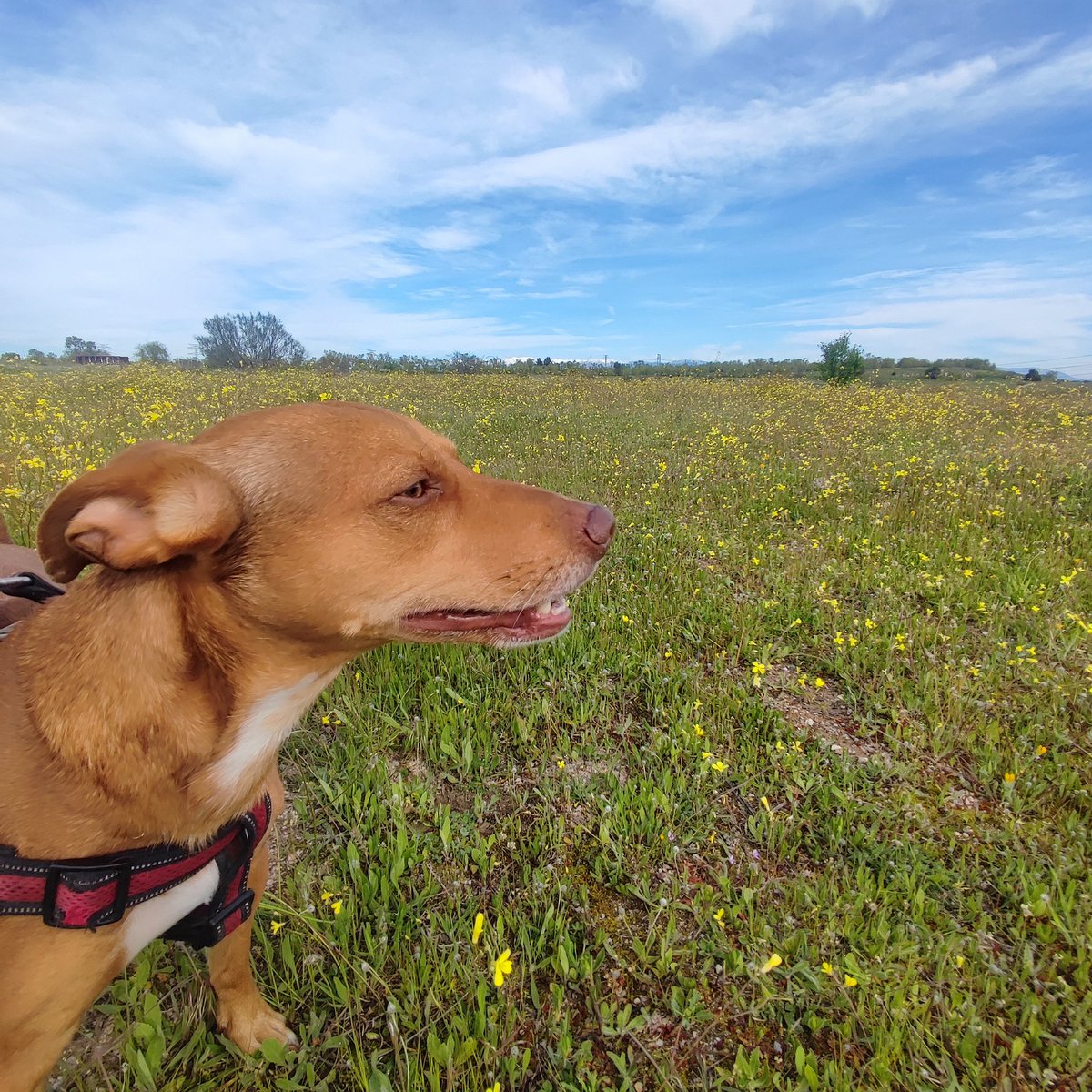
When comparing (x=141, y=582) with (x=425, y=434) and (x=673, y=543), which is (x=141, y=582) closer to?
(x=425, y=434)

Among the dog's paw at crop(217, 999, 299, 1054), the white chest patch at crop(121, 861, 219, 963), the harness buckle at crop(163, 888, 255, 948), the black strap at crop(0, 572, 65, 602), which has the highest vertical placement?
the black strap at crop(0, 572, 65, 602)

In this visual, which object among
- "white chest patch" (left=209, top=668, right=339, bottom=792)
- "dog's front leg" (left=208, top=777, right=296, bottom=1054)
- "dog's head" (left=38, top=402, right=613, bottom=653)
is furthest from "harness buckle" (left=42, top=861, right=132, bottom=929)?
"dog's head" (left=38, top=402, right=613, bottom=653)

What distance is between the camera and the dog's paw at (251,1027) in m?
1.98

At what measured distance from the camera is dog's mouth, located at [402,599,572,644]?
1.83 meters

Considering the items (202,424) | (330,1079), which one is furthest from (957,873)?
(202,424)

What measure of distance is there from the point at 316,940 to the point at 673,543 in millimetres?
4287

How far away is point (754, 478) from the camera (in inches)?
314

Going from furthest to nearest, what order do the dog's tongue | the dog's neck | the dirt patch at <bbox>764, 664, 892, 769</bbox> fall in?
the dirt patch at <bbox>764, 664, 892, 769</bbox> < the dog's tongue < the dog's neck

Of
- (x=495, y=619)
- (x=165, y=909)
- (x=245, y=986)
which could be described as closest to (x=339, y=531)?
(x=495, y=619)

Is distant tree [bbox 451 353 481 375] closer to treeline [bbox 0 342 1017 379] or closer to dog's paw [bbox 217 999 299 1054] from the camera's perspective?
treeline [bbox 0 342 1017 379]

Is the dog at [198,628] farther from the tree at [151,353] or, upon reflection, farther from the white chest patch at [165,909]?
the tree at [151,353]

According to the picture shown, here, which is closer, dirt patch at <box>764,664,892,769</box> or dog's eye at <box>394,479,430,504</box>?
dog's eye at <box>394,479,430,504</box>

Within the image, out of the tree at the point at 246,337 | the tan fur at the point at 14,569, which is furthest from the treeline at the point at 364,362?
the tan fur at the point at 14,569

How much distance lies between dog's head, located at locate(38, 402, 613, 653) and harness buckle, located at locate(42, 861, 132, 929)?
0.66 metres
